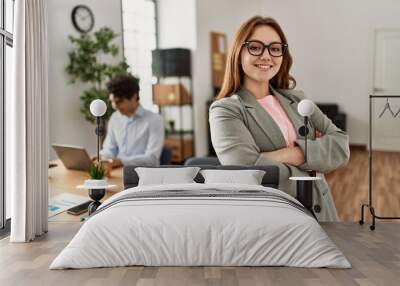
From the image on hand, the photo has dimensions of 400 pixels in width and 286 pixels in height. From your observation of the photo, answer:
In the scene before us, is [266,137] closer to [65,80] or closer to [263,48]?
[263,48]

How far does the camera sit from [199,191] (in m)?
3.82

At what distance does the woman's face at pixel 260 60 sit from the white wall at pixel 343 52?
0.44 m

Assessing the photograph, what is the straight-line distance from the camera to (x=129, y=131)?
5250 millimetres

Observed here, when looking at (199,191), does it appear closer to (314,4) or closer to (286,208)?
(286,208)

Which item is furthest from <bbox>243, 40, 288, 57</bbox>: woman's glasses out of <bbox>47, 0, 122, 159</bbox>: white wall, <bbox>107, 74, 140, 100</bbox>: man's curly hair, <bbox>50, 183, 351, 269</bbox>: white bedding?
<bbox>47, 0, 122, 159</bbox>: white wall

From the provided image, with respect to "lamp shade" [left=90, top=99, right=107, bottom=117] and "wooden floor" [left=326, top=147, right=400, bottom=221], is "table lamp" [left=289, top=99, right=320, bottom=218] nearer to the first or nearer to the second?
"wooden floor" [left=326, top=147, right=400, bottom=221]

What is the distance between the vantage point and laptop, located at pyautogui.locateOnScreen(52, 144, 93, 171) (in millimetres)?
4992

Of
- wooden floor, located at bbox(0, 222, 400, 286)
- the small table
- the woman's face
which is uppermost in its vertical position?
the woman's face

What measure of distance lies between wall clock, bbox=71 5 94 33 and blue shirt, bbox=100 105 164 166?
134 cm

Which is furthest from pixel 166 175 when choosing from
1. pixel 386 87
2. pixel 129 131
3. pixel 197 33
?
pixel 197 33

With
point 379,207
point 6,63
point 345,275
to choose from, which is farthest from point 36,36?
point 379,207

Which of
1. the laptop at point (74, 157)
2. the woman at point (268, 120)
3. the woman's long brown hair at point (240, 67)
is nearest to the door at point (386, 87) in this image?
the woman at point (268, 120)

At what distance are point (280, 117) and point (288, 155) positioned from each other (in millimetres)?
288

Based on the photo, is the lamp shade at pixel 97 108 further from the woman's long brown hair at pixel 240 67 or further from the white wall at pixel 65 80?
the white wall at pixel 65 80
